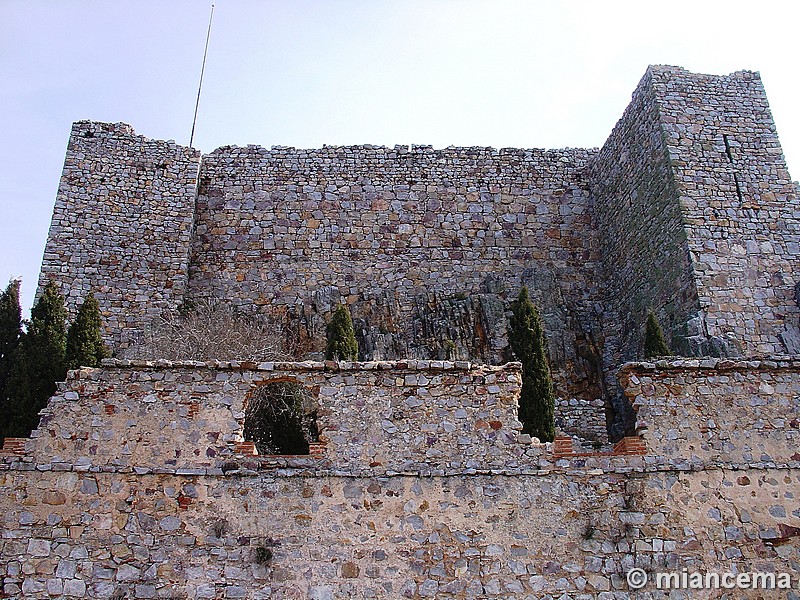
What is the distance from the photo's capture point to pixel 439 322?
18578 mm

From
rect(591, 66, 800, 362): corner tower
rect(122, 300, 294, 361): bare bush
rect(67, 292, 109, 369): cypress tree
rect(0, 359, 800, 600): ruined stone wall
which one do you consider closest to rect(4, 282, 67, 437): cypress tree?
rect(67, 292, 109, 369): cypress tree

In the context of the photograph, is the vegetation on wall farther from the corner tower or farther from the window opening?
the corner tower

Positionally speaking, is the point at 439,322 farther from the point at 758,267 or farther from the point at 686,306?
the point at 758,267

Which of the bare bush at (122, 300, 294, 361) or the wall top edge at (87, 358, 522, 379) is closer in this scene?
the wall top edge at (87, 358, 522, 379)

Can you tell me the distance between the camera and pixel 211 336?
16.5m

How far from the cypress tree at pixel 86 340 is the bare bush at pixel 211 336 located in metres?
0.98

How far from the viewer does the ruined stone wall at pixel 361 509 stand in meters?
8.88

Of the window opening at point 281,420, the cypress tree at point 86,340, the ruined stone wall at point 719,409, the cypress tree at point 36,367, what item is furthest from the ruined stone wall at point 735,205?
the cypress tree at point 36,367

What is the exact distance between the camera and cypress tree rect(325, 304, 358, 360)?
Result: 14553 mm

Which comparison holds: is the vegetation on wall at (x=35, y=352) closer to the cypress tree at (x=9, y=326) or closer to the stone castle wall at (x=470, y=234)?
Result: the cypress tree at (x=9, y=326)

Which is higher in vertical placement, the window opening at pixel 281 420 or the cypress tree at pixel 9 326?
the cypress tree at pixel 9 326

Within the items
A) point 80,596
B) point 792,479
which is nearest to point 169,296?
point 80,596

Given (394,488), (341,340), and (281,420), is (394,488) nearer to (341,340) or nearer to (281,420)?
(281,420)

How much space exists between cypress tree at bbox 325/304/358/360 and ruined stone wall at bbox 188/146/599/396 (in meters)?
2.43
